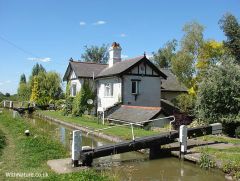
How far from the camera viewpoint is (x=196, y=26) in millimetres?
34062

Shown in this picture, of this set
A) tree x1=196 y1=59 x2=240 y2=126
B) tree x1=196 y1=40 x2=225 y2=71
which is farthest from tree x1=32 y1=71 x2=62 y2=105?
tree x1=196 y1=59 x2=240 y2=126

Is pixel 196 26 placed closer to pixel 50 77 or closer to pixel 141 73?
pixel 141 73

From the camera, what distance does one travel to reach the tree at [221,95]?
1973cm

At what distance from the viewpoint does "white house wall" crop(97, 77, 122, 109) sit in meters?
31.4

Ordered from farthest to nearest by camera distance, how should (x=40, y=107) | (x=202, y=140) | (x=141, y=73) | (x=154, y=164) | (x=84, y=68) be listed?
(x=40, y=107) < (x=84, y=68) < (x=141, y=73) < (x=202, y=140) < (x=154, y=164)

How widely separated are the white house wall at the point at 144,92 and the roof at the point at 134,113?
7.23ft

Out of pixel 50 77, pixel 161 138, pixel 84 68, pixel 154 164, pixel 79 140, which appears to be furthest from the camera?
pixel 50 77

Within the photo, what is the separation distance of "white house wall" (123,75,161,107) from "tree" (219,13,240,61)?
25.8 feet

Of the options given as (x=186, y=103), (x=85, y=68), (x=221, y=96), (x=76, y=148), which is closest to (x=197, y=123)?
(x=221, y=96)

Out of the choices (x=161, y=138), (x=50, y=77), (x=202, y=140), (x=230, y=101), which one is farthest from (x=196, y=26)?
(x=50, y=77)

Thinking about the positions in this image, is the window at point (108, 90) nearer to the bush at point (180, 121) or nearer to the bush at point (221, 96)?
the bush at point (180, 121)

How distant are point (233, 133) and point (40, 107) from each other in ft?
97.8

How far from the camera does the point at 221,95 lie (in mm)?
20141

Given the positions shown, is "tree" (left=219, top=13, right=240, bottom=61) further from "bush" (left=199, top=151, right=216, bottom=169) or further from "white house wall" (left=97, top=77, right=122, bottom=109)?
"bush" (left=199, top=151, right=216, bottom=169)
